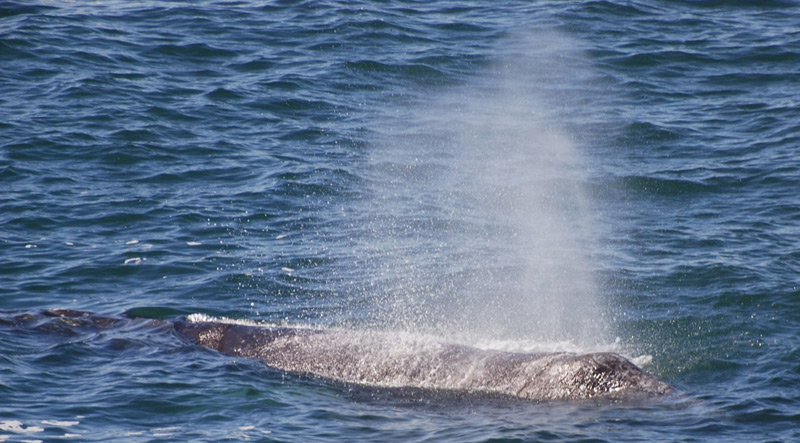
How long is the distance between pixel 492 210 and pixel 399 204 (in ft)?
6.14

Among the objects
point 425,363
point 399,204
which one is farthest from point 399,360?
point 399,204

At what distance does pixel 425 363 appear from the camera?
41.4ft

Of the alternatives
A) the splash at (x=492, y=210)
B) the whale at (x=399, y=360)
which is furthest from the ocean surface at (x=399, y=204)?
the whale at (x=399, y=360)

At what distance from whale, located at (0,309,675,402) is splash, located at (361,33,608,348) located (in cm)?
201

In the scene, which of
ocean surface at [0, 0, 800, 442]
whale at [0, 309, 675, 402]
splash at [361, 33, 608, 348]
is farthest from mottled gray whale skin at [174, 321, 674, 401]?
splash at [361, 33, 608, 348]

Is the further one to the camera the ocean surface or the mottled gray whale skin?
the ocean surface

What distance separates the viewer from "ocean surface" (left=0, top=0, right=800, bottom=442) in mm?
12008

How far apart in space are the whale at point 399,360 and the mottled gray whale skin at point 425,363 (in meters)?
0.01

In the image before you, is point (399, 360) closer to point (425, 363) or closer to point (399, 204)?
point (425, 363)

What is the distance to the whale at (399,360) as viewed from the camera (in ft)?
38.3

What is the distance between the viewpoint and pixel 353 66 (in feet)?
91.6

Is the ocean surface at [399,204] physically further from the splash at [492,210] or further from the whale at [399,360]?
the whale at [399,360]

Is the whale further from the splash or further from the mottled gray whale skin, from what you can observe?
the splash

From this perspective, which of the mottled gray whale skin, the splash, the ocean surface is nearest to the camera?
the mottled gray whale skin
